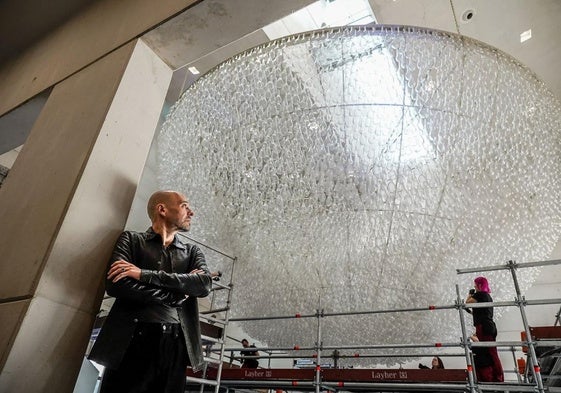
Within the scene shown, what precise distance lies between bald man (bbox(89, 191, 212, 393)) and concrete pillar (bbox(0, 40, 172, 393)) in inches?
7.0

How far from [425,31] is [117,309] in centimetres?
263

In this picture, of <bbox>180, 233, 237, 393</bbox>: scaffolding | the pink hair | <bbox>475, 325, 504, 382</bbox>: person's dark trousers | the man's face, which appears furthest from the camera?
the pink hair

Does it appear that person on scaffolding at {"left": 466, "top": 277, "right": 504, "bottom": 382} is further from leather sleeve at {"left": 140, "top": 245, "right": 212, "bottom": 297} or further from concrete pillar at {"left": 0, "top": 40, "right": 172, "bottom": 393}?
concrete pillar at {"left": 0, "top": 40, "right": 172, "bottom": 393}

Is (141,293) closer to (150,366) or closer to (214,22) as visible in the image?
(150,366)

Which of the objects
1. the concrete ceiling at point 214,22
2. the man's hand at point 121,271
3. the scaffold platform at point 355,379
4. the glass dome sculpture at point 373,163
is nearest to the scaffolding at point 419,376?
the scaffold platform at point 355,379

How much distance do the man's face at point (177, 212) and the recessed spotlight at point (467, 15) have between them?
605 cm

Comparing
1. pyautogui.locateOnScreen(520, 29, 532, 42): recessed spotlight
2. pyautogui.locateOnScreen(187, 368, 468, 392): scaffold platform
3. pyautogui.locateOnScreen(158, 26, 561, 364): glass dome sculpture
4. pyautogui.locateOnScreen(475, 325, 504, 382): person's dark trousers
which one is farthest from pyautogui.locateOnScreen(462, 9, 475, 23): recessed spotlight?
pyautogui.locateOnScreen(187, 368, 468, 392): scaffold platform

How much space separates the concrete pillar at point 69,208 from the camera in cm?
136

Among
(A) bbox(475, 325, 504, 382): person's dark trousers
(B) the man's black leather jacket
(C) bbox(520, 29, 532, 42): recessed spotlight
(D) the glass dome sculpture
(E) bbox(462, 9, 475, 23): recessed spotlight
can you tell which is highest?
(E) bbox(462, 9, 475, 23): recessed spotlight

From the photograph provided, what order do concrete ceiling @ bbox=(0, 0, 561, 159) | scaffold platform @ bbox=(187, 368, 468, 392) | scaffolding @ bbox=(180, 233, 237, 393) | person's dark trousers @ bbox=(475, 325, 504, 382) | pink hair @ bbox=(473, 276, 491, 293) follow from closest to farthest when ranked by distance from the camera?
1. concrete ceiling @ bbox=(0, 0, 561, 159)
2. scaffolding @ bbox=(180, 233, 237, 393)
3. scaffold platform @ bbox=(187, 368, 468, 392)
4. person's dark trousers @ bbox=(475, 325, 504, 382)
5. pink hair @ bbox=(473, 276, 491, 293)

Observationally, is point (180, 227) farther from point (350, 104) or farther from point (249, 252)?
point (249, 252)

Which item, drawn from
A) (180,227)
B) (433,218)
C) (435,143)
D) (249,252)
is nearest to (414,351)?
(433,218)

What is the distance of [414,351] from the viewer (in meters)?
4.29

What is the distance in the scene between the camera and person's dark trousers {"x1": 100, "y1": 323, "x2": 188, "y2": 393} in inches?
50.5
